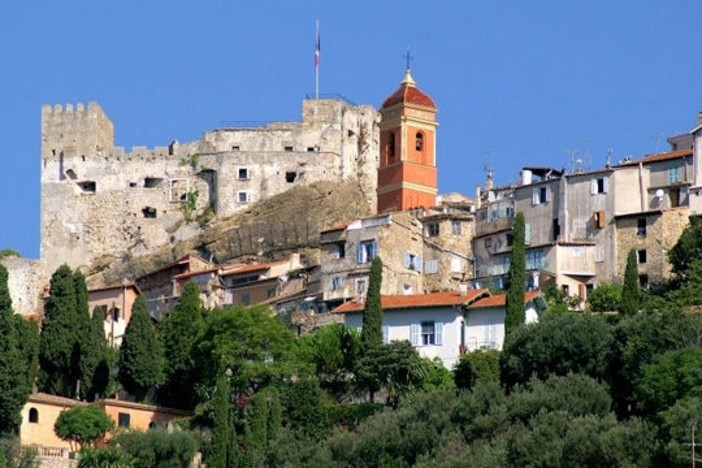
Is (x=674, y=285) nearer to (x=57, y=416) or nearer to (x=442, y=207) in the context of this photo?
(x=442, y=207)

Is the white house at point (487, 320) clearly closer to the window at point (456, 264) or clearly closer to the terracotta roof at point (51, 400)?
the window at point (456, 264)

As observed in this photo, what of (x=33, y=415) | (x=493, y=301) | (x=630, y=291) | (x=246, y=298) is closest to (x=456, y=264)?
(x=246, y=298)

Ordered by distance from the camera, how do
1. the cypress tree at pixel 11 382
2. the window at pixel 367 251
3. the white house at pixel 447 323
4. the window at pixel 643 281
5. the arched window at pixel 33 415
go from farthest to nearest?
the window at pixel 367 251, the window at pixel 643 281, the white house at pixel 447 323, the arched window at pixel 33 415, the cypress tree at pixel 11 382

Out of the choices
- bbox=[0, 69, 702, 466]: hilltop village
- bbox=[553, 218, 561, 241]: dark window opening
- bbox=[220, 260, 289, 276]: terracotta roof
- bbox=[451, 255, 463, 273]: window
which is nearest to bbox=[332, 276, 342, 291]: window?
bbox=[0, 69, 702, 466]: hilltop village

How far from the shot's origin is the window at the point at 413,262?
91.6 meters

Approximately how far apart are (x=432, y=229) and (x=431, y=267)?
→ 2.25 metres

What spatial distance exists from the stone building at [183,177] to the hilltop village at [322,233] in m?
0.09

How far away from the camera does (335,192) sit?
109188 millimetres

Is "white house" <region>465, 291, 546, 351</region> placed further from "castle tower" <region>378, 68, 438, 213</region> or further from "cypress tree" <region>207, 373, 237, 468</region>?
"castle tower" <region>378, 68, 438, 213</region>

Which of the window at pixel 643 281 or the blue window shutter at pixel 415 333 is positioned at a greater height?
the window at pixel 643 281

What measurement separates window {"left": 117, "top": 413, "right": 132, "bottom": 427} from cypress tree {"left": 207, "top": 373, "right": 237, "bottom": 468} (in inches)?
178

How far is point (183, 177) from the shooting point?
11312 centimetres

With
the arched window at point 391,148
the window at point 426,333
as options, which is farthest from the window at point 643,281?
the arched window at point 391,148

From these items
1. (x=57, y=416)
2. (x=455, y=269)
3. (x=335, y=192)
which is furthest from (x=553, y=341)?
(x=335, y=192)
